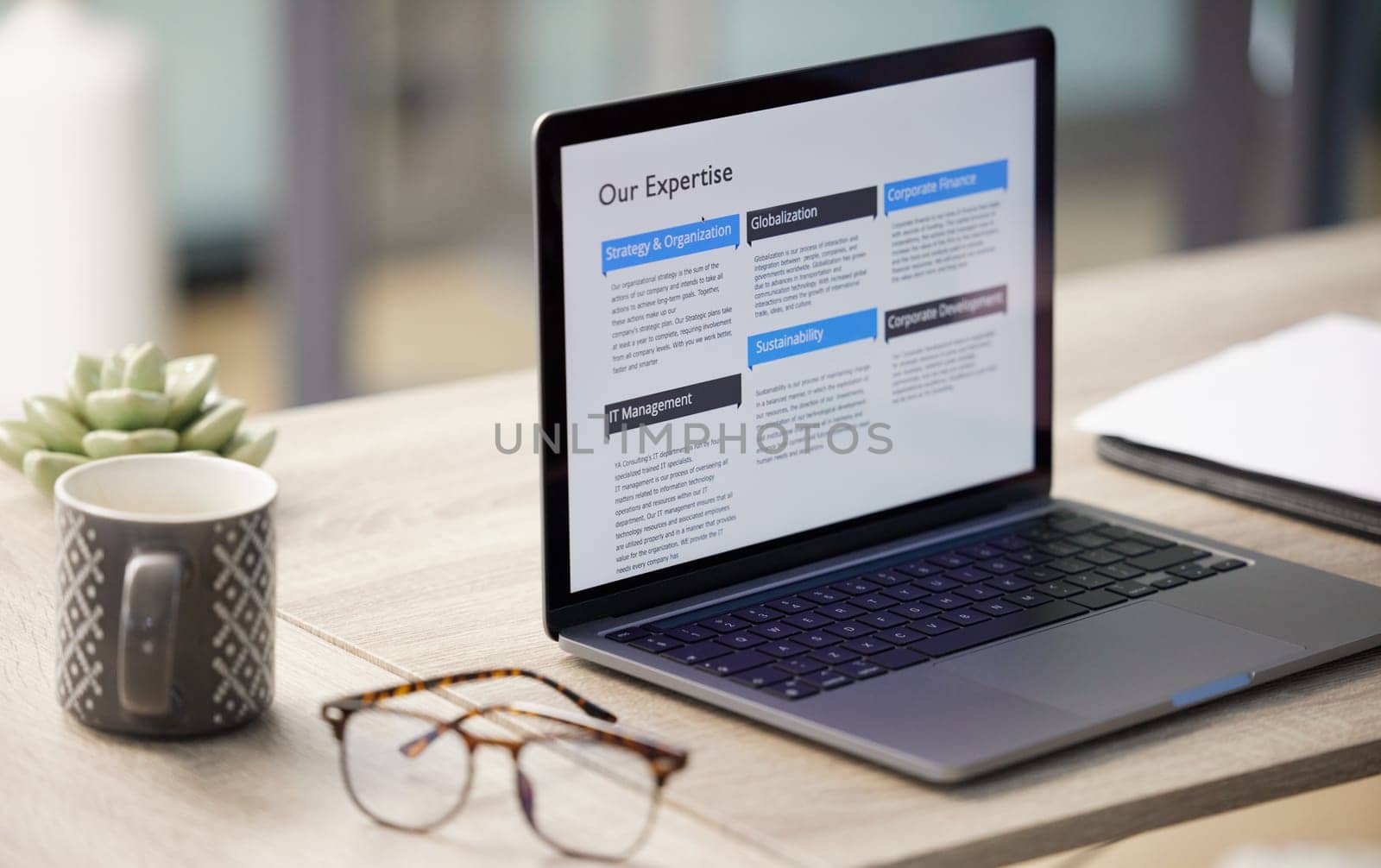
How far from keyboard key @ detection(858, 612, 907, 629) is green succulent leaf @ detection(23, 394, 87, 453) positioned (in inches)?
19.9

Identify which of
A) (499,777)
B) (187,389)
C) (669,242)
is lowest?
(499,777)

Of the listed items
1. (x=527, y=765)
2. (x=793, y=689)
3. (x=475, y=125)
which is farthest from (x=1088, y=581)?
(x=475, y=125)

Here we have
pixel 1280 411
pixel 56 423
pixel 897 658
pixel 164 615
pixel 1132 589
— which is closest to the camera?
pixel 164 615

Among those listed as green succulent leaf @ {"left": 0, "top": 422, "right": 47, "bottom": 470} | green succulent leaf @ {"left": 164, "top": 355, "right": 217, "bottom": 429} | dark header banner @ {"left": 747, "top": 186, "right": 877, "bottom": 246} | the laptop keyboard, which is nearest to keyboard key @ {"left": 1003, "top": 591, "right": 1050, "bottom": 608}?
the laptop keyboard

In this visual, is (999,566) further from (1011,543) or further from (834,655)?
(834,655)

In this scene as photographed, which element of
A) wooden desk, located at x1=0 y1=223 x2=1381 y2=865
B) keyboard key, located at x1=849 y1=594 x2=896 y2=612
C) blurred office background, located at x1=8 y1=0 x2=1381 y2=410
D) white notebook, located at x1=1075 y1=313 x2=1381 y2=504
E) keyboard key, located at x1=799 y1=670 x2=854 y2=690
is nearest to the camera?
wooden desk, located at x1=0 y1=223 x2=1381 y2=865

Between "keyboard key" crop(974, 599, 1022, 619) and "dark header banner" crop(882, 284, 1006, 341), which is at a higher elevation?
"dark header banner" crop(882, 284, 1006, 341)

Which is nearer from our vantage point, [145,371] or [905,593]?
[905,593]

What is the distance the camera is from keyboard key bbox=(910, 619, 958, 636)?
873 mm

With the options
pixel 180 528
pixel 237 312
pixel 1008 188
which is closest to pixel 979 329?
pixel 1008 188

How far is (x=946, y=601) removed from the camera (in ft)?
3.00

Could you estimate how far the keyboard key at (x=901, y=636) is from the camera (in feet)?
2.82

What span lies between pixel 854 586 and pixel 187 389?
0.43 m

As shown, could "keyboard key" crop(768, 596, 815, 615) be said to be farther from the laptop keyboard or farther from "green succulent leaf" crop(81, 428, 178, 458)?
"green succulent leaf" crop(81, 428, 178, 458)
